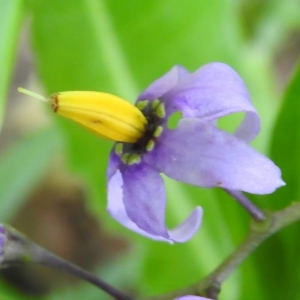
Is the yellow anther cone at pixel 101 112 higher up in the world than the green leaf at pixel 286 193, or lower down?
higher up

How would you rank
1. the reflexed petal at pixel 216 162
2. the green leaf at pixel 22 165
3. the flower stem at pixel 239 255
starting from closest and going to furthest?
the reflexed petal at pixel 216 162
the flower stem at pixel 239 255
the green leaf at pixel 22 165

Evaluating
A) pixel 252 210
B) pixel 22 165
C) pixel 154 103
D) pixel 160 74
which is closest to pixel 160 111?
pixel 154 103

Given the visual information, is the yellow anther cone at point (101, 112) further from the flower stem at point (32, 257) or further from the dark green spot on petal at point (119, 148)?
the flower stem at point (32, 257)

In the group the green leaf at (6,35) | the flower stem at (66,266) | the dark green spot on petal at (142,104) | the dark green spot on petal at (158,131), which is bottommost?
the flower stem at (66,266)

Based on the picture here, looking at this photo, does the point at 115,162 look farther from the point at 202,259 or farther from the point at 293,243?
the point at 202,259

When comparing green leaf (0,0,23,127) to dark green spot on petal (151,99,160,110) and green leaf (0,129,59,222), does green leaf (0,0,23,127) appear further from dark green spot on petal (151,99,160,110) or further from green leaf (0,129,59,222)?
green leaf (0,129,59,222)

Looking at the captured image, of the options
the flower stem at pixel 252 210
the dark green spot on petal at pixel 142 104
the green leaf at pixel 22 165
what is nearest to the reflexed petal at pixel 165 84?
the dark green spot on petal at pixel 142 104

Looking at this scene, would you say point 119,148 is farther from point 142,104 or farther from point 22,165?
point 22,165
